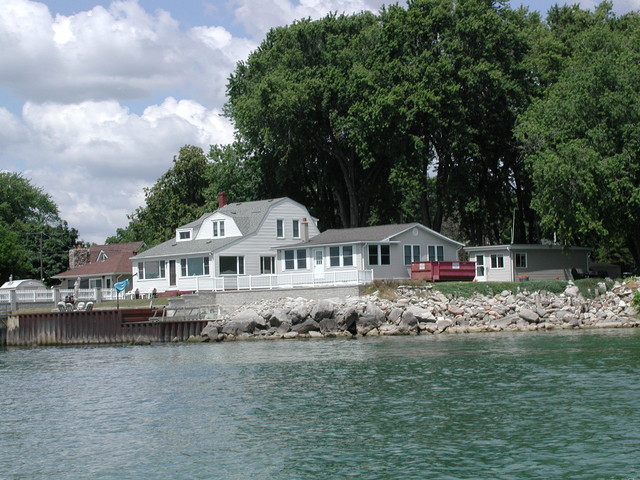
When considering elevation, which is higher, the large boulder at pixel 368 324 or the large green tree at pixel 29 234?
the large green tree at pixel 29 234

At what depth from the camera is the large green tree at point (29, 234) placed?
78.1 m

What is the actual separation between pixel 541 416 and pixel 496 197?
1850 inches

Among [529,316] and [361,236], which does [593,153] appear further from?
[361,236]

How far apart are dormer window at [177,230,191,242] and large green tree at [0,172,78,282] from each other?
21369mm

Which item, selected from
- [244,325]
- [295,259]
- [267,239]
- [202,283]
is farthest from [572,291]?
[202,283]

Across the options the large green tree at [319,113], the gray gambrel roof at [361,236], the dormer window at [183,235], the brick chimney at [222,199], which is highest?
the large green tree at [319,113]

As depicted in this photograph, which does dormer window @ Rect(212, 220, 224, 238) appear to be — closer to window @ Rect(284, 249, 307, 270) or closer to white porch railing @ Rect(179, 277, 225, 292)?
white porch railing @ Rect(179, 277, 225, 292)

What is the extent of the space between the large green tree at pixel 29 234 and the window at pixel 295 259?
32.0 metres

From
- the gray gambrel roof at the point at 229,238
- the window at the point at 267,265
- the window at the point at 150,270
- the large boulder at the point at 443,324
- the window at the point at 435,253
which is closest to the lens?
the large boulder at the point at 443,324

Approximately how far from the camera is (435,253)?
5622cm

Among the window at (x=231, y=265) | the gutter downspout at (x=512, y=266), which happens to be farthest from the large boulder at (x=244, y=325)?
the gutter downspout at (x=512, y=266)

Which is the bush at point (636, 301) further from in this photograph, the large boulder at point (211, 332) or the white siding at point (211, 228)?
the white siding at point (211, 228)

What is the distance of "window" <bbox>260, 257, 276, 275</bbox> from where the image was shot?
59.2 metres

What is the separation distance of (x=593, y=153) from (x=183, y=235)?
3016cm
